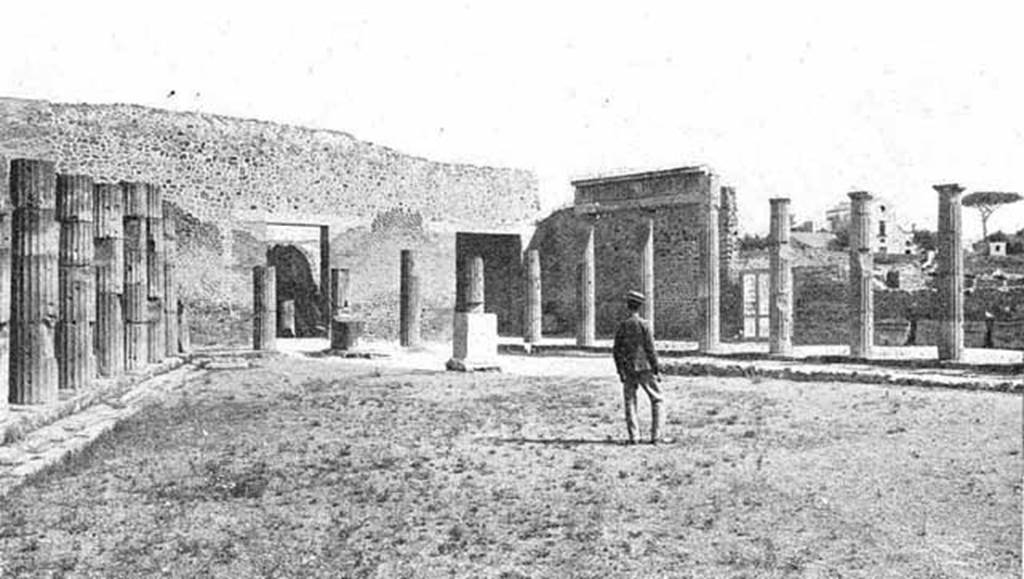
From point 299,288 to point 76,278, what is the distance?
58.8ft

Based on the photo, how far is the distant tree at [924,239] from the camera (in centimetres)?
4806

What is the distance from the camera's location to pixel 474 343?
617 inches

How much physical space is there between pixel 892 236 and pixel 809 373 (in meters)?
41.6

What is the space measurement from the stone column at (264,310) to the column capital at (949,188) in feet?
40.3

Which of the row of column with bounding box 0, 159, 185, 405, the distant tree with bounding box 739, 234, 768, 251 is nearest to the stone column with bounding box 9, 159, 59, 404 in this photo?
the row of column with bounding box 0, 159, 185, 405

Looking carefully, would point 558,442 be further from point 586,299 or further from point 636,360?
point 586,299

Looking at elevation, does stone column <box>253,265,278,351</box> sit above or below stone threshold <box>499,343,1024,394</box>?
above

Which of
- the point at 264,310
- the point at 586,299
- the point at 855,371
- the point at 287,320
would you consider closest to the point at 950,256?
the point at 855,371

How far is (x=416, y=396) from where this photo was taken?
11.9 m

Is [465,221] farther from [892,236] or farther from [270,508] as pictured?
[892,236]

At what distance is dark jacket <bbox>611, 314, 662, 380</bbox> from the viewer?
28.1ft

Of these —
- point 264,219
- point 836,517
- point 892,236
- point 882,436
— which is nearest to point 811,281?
Result: point 264,219

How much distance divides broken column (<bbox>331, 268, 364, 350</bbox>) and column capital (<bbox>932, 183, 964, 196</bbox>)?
11.0 metres

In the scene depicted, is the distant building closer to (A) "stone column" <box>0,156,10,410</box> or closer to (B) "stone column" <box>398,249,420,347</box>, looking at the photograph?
(B) "stone column" <box>398,249,420,347</box>
